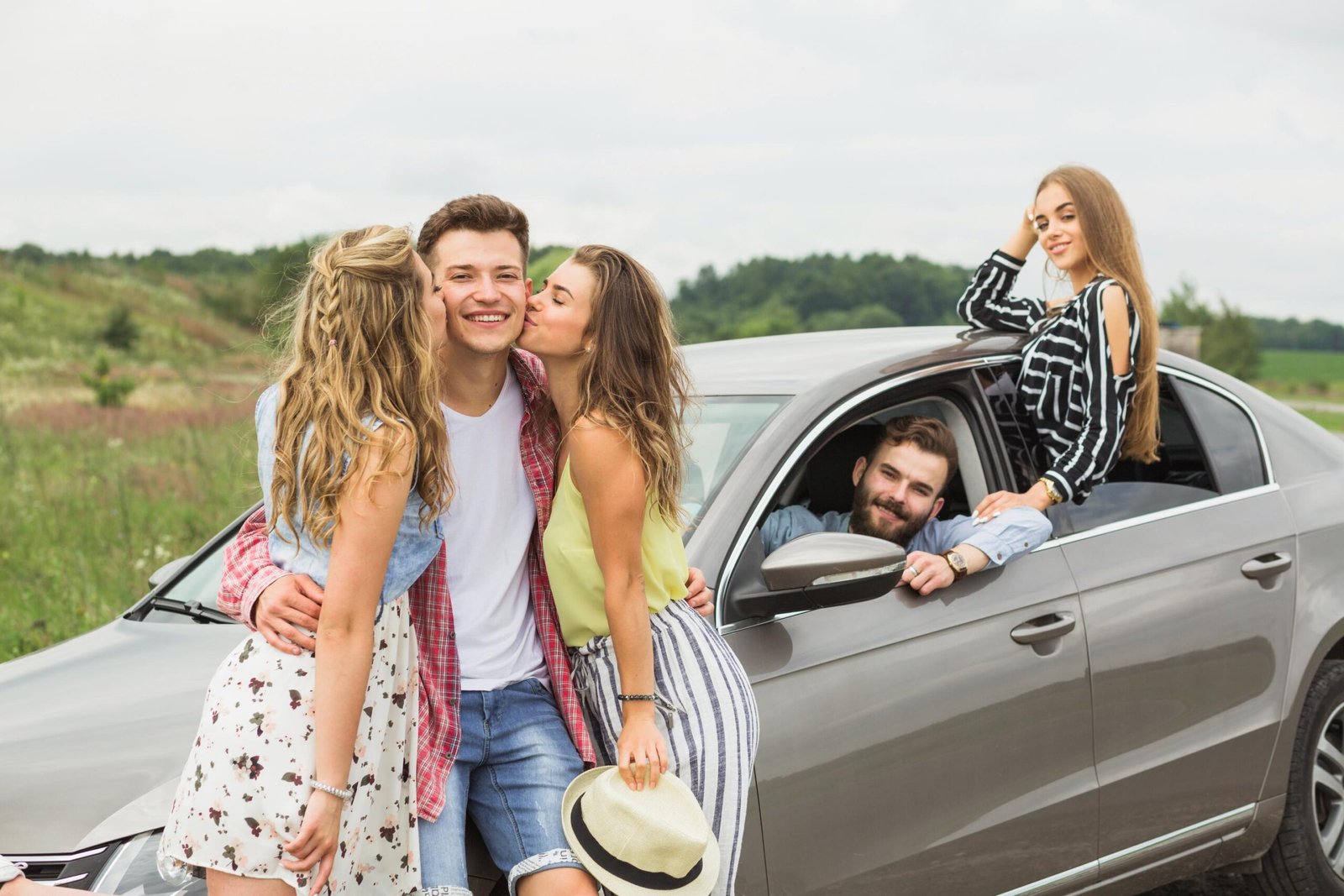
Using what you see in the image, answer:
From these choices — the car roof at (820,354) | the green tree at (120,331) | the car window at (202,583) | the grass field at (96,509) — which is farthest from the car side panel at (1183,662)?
the green tree at (120,331)

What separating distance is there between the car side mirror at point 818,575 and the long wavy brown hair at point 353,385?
76 centimetres

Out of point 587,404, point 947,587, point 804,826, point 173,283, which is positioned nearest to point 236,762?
point 587,404

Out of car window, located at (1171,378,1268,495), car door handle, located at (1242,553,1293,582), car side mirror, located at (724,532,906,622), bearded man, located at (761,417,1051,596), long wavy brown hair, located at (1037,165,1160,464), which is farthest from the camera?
car window, located at (1171,378,1268,495)

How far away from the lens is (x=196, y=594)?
11.7 feet

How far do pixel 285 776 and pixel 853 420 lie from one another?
5.44 feet

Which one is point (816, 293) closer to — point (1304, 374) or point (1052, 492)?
point (1052, 492)

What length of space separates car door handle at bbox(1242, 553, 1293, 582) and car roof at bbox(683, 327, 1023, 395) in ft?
2.83

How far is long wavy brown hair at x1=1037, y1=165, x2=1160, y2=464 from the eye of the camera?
152 inches

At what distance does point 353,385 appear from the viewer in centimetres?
218

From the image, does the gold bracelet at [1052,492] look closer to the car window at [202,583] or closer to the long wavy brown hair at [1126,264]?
the long wavy brown hair at [1126,264]

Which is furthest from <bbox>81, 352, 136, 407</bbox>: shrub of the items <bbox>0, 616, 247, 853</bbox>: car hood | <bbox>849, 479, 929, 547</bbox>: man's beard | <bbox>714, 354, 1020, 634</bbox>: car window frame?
<bbox>714, 354, 1020, 634</bbox>: car window frame

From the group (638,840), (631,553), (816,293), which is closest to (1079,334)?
(631,553)

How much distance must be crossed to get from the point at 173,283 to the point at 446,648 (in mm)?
38637

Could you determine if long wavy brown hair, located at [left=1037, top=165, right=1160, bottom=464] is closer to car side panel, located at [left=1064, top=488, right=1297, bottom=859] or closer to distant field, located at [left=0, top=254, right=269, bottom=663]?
car side panel, located at [left=1064, top=488, right=1297, bottom=859]
